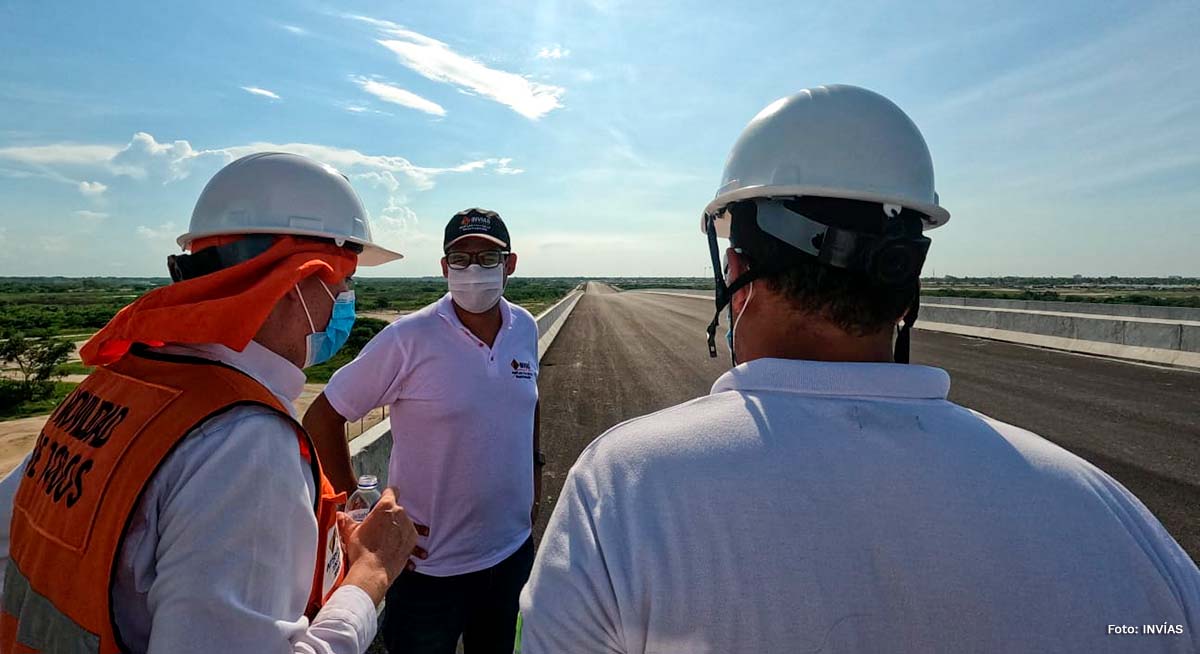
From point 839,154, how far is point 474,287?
227cm

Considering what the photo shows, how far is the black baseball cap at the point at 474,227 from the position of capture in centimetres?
350

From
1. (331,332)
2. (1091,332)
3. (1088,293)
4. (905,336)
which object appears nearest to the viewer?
(905,336)

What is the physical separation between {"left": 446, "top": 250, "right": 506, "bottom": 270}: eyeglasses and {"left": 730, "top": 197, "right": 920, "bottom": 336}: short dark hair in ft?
7.24

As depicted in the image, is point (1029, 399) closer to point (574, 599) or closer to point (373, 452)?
point (373, 452)

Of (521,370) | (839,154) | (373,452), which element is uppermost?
(839,154)

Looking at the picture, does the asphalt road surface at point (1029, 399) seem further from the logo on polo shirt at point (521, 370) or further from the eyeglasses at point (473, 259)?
the eyeglasses at point (473, 259)

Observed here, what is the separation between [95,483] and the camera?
129cm

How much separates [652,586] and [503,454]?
2.01m

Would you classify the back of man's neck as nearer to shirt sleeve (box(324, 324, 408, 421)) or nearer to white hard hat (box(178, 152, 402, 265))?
white hard hat (box(178, 152, 402, 265))

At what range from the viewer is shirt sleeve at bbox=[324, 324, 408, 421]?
2979 millimetres

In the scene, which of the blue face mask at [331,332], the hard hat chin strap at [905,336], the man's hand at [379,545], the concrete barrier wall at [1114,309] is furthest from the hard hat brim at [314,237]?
the concrete barrier wall at [1114,309]

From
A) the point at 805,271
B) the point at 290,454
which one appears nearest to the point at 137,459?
the point at 290,454

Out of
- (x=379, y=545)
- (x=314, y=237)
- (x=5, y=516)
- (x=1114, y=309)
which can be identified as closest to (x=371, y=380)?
(x=314, y=237)

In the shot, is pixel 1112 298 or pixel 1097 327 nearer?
pixel 1097 327
